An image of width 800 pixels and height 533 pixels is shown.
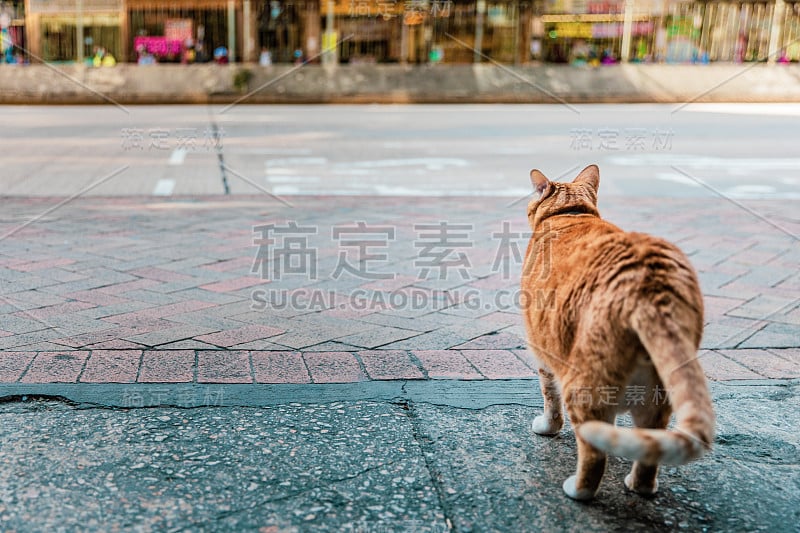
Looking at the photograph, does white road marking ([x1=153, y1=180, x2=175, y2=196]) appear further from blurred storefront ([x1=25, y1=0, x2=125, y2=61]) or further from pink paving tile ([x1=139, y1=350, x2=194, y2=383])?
blurred storefront ([x1=25, y1=0, x2=125, y2=61])

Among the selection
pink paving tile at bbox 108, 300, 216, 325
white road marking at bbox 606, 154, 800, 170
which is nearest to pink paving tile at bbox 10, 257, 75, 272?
pink paving tile at bbox 108, 300, 216, 325

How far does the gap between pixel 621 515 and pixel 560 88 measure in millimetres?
17629

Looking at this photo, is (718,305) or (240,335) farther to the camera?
(718,305)

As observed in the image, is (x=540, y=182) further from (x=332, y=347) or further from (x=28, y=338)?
(x=28, y=338)

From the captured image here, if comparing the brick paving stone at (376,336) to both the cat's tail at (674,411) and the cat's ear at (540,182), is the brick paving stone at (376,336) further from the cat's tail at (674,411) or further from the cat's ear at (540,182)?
the cat's tail at (674,411)

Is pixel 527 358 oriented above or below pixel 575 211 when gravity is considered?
below

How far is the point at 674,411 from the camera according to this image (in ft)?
5.99

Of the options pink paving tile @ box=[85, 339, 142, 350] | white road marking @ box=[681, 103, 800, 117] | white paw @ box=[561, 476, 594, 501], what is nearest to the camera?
white paw @ box=[561, 476, 594, 501]

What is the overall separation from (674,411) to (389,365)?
57.6 inches

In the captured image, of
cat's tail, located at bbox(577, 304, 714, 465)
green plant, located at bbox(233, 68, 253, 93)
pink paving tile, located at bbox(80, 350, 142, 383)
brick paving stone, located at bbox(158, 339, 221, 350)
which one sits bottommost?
brick paving stone, located at bbox(158, 339, 221, 350)

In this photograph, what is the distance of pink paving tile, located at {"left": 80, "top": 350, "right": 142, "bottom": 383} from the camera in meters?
2.91

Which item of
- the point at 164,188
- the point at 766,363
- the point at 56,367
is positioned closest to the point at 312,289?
the point at 56,367

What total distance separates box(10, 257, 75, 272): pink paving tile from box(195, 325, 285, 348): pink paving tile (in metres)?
1.58

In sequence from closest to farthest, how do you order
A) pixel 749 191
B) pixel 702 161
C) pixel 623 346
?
A: pixel 623 346 < pixel 749 191 < pixel 702 161
